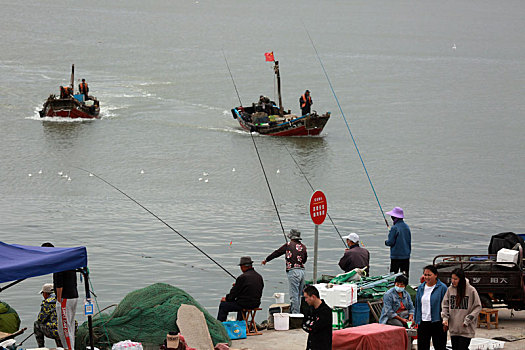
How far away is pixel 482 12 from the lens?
12238 centimetres

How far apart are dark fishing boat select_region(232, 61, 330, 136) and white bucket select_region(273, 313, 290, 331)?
2588 cm

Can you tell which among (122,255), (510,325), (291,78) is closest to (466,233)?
(122,255)

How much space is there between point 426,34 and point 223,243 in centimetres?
7536

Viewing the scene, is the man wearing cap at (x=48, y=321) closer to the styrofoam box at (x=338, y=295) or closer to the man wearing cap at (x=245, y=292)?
the man wearing cap at (x=245, y=292)

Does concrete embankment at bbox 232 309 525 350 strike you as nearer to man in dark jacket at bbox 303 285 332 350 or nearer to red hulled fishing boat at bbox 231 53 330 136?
man in dark jacket at bbox 303 285 332 350

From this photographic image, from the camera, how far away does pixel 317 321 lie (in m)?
6.88

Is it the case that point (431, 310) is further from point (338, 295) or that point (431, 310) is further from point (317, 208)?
point (317, 208)

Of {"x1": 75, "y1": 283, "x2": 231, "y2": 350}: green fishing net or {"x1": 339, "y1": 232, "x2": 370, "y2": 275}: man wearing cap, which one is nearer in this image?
{"x1": 75, "y1": 283, "x2": 231, "y2": 350}: green fishing net

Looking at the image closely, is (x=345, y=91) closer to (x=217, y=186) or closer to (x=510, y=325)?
(x=217, y=186)

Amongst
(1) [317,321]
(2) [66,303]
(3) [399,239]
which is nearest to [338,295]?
(3) [399,239]

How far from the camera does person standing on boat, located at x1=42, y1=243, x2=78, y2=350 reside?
830 cm

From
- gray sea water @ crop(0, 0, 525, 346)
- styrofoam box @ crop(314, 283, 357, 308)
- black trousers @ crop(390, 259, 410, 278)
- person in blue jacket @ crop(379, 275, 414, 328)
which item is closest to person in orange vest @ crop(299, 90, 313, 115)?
gray sea water @ crop(0, 0, 525, 346)

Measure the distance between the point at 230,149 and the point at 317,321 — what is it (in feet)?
92.2

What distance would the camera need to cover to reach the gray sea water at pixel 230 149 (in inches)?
757
